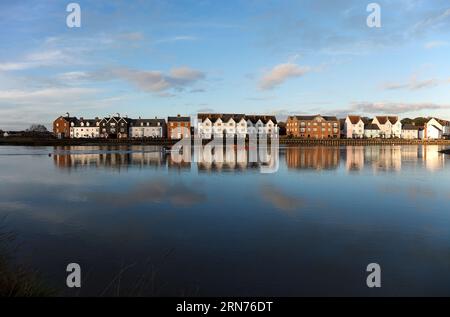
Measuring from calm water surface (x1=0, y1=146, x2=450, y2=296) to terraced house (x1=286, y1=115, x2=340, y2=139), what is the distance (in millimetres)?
91763

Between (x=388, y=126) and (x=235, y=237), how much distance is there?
122m

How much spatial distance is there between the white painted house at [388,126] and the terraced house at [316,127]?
1825 cm

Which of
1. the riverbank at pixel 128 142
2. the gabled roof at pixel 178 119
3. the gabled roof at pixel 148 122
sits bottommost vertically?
the riverbank at pixel 128 142

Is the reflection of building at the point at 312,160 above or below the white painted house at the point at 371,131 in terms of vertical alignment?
below

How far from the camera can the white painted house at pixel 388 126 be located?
396 ft

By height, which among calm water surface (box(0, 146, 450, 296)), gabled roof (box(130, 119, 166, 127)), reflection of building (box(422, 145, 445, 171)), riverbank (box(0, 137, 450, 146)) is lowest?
calm water surface (box(0, 146, 450, 296))

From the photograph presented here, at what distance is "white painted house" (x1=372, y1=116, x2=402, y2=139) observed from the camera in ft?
396

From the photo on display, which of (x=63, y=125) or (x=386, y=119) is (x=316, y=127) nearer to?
(x=386, y=119)

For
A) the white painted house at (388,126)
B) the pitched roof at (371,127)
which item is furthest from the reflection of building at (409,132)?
the pitched roof at (371,127)

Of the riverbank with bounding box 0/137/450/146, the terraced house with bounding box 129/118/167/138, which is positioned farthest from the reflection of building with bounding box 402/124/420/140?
the terraced house with bounding box 129/118/167/138

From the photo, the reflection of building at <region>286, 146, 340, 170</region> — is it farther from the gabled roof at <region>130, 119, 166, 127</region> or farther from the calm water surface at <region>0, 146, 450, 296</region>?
the gabled roof at <region>130, 119, 166, 127</region>

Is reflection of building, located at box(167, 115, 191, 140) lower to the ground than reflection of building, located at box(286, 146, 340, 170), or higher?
higher

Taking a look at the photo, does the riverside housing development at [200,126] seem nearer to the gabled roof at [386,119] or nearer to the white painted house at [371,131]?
the white painted house at [371,131]
